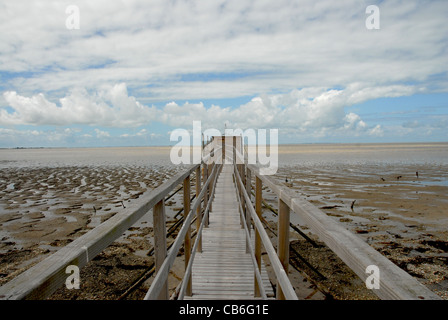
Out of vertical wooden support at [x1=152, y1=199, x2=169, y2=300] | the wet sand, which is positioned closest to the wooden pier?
vertical wooden support at [x1=152, y1=199, x2=169, y2=300]

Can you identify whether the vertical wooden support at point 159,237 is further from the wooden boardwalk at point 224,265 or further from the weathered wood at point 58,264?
the wooden boardwalk at point 224,265

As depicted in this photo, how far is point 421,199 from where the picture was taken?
12.0 metres

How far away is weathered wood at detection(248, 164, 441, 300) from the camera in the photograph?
2.52 ft

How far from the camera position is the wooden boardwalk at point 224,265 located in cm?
366

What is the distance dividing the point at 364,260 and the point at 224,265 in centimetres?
369

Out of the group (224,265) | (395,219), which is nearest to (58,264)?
(224,265)

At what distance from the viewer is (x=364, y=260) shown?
0.92 meters

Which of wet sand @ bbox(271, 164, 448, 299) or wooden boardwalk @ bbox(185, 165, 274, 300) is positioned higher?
wooden boardwalk @ bbox(185, 165, 274, 300)

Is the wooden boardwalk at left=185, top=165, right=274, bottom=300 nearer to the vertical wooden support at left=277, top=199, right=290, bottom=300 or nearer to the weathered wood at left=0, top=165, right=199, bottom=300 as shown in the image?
the vertical wooden support at left=277, top=199, right=290, bottom=300

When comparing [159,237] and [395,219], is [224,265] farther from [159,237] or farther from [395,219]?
[395,219]

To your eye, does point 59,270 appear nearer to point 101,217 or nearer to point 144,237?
point 144,237

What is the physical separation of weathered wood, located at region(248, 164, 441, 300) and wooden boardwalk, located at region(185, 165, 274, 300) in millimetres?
2552

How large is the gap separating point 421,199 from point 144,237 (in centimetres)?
1140
